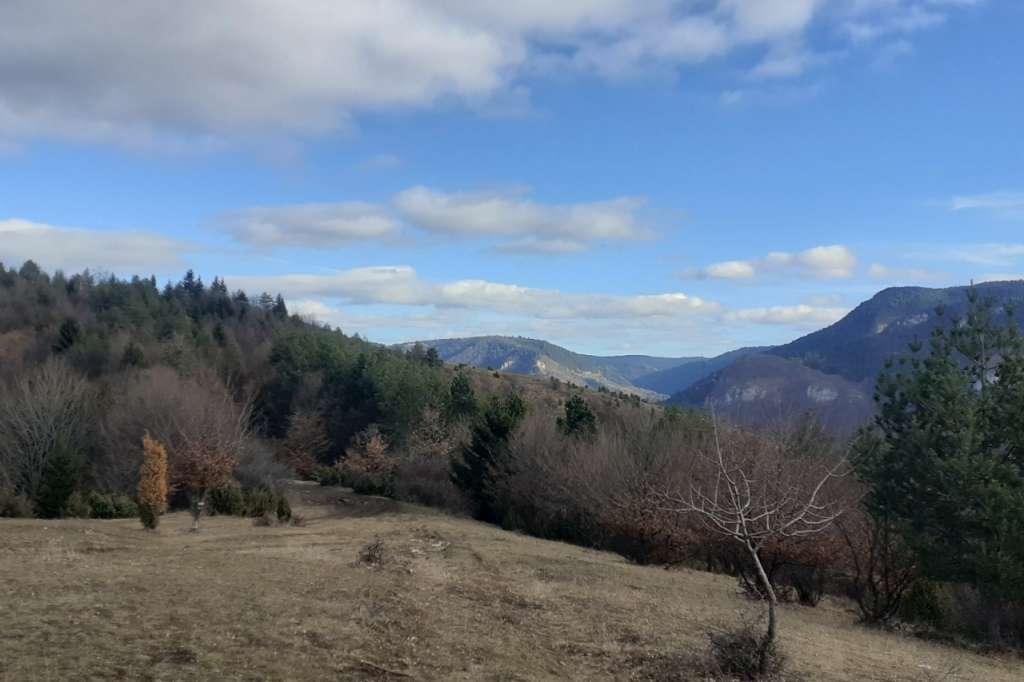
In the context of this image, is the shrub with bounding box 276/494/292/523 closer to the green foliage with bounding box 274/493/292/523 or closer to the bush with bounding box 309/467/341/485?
the green foliage with bounding box 274/493/292/523

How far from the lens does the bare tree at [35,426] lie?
119ft

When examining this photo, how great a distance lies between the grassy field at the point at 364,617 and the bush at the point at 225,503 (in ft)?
25.0

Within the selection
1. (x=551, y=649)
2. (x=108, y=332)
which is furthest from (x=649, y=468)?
Result: (x=108, y=332)

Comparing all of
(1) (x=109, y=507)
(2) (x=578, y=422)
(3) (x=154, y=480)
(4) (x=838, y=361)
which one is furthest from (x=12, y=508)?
(4) (x=838, y=361)

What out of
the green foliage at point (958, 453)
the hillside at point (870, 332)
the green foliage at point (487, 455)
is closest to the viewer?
the green foliage at point (958, 453)

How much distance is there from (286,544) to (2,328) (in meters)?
84.1

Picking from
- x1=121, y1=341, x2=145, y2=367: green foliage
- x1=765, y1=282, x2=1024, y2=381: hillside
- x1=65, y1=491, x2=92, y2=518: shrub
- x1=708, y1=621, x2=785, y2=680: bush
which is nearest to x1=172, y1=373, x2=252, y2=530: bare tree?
x1=65, y1=491, x2=92, y2=518: shrub

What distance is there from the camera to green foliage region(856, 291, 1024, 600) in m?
15.5

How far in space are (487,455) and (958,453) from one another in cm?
2286

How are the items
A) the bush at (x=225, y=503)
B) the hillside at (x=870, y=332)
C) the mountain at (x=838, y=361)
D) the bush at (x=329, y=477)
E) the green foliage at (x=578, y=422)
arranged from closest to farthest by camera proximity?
the mountain at (x=838, y=361)
the bush at (x=225, y=503)
the green foliage at (x=578, y=422)
the bush at (x=329, y=477)
the hillside at (x=870, y=332)

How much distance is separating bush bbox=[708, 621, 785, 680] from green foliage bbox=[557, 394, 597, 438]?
78.4 feet

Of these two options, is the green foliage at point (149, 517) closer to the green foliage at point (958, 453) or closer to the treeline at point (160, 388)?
the treeline at point (160, 388)

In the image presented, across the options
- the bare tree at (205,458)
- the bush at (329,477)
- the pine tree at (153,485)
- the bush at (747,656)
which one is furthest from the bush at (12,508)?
the bush at (747,656)

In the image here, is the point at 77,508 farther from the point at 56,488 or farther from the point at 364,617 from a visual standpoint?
the point at 364,617
